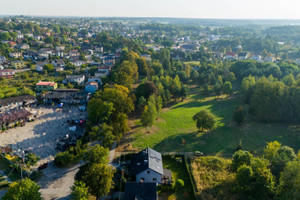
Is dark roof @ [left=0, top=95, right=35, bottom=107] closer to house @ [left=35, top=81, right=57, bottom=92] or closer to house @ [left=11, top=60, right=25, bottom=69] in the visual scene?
house @ [left=35, top=81, right=57, bottom=92]

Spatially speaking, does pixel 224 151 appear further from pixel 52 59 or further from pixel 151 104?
pixel 52 59

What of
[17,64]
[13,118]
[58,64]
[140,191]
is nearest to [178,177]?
[140,191]

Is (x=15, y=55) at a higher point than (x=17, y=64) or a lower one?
higher

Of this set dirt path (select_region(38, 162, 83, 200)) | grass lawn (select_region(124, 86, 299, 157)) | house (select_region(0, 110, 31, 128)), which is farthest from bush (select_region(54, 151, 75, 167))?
house (select_region(0, 110, 31, 128))

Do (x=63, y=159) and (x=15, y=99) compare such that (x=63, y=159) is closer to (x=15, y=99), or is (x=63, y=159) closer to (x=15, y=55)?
(x=15, y=99)

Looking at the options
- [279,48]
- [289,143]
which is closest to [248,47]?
[279,48]

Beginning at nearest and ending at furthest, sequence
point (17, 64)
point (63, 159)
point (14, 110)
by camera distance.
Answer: point (63, 159)
point (14, 110)
point (17, 64)
